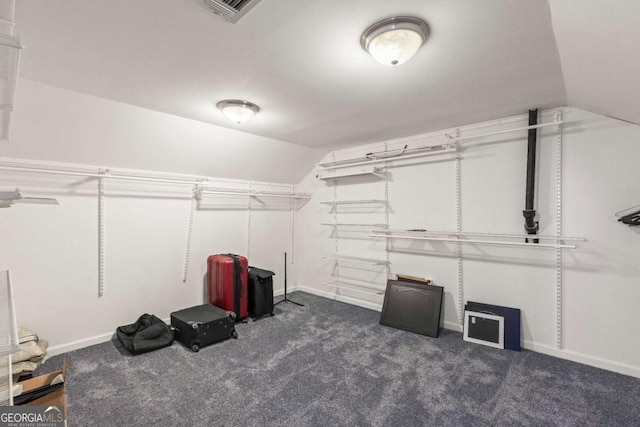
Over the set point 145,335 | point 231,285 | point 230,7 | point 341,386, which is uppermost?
point 230,7

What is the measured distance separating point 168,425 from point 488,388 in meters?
2.29

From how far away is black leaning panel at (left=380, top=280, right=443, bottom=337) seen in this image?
3312mm

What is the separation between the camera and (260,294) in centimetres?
374

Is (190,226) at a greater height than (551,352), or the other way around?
(190,226)

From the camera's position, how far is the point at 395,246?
394cm

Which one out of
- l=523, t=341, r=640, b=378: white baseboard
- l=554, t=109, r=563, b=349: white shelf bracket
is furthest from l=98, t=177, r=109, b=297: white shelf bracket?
l=554, t=109, r=563, b=349: white shelf bracket

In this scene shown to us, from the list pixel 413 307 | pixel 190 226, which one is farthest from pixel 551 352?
pixel 190 226

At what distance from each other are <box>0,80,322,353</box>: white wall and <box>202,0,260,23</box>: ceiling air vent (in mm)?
→ 1749

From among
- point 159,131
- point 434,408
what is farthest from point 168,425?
point 159,131

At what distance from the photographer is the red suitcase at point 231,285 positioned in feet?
11.7

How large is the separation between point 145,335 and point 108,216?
1287 mm

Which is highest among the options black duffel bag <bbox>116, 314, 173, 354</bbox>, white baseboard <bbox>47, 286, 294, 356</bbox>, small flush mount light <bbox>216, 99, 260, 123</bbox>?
small flush mount light <bbox>216, 99, 260, 123</bbox>

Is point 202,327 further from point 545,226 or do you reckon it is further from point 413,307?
point 545,226

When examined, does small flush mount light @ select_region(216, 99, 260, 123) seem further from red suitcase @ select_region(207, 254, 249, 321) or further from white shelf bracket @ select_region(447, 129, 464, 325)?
white shelf bracket @ select_region(447, 129, 464, 325)
